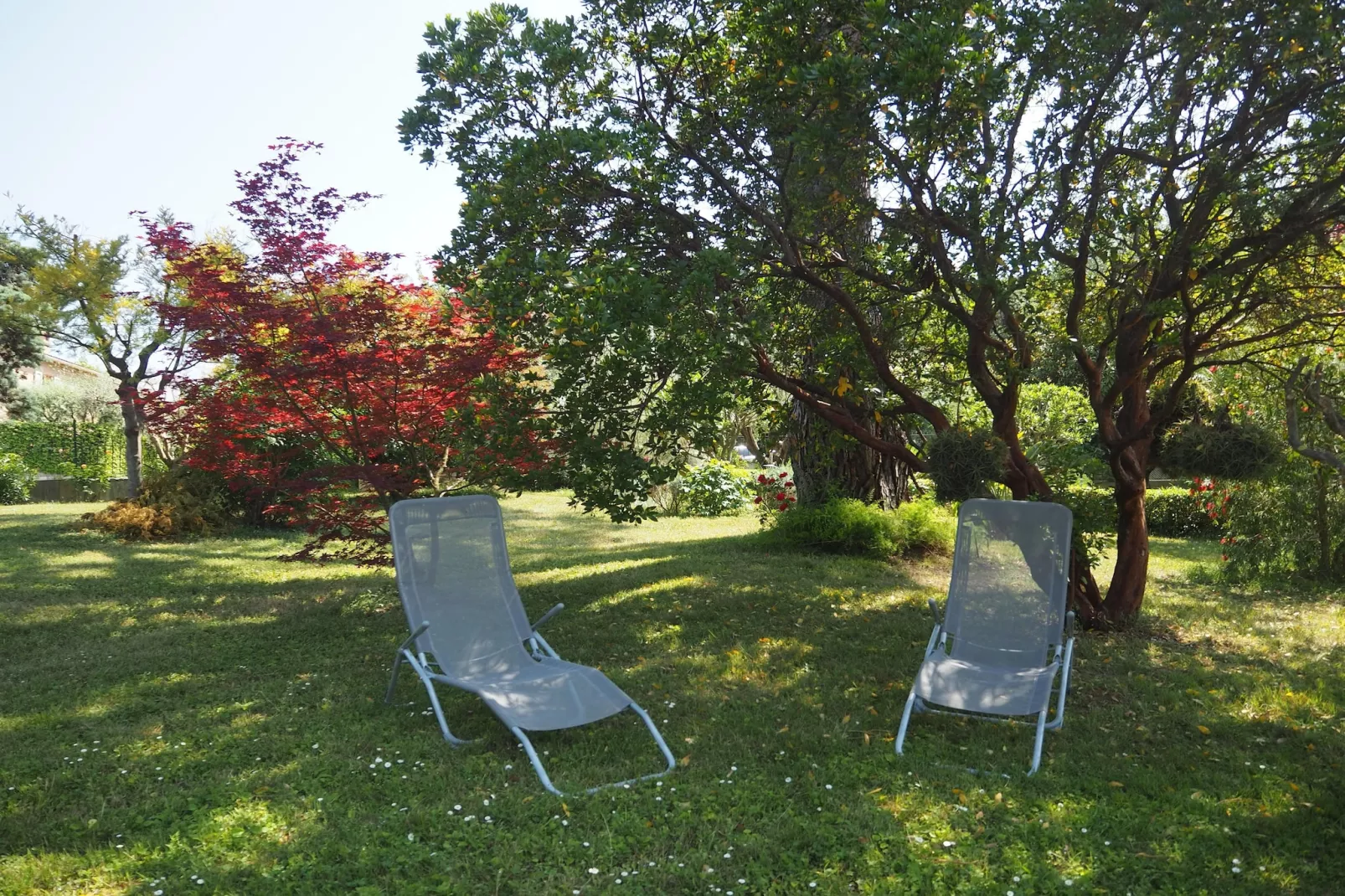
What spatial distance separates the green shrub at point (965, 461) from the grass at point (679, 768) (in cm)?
122

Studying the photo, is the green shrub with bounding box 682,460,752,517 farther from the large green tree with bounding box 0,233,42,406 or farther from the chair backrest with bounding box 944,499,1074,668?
the large green tree with bounding box 0,233,42,406

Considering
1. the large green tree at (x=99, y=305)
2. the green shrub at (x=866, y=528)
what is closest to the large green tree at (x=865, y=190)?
the green shrub at (x=866, y=528)

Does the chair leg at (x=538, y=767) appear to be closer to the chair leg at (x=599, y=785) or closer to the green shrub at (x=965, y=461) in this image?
the chair leg at (x=599, y=785)

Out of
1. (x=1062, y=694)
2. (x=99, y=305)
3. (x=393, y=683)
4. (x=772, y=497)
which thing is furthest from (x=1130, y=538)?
(x=99, y=305)

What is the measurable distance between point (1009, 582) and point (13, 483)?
58.4 feet

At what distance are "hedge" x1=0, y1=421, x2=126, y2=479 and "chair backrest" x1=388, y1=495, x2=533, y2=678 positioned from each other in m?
15.8

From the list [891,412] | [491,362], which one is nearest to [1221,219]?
[891,412]

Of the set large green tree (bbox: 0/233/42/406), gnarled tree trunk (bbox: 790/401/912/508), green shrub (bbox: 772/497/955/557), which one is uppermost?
large green tree (bbox: 0/233/42/406)

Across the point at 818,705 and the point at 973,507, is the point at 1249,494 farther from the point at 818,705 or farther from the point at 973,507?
A: the point at 818,705

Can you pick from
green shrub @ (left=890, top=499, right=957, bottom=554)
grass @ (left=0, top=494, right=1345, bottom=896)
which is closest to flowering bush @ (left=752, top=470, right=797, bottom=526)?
green shrub @ (left=890, top=499, right=957, bottom=554)

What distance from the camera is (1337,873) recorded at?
315 centimetres

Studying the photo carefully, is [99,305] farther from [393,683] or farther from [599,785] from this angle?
[599,785]

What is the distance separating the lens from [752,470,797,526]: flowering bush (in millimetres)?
11383

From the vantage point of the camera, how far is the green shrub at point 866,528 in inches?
388
